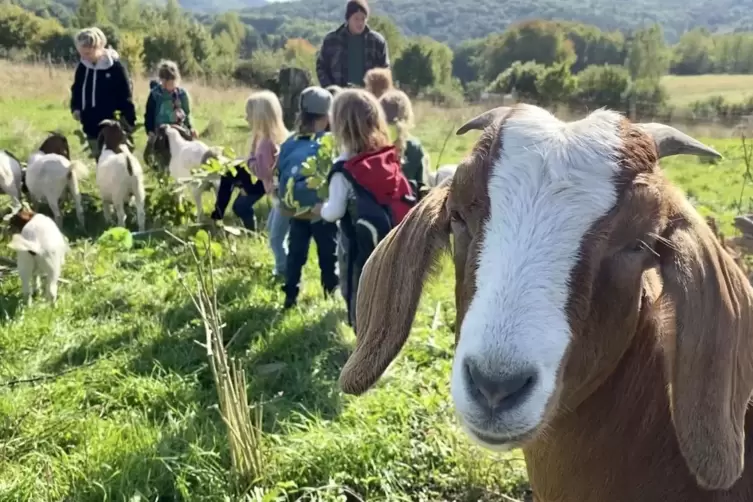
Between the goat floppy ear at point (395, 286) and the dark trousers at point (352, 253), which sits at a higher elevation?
the goat floppy ear at point (395, 286)

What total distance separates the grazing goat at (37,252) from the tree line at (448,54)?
874 centimetres

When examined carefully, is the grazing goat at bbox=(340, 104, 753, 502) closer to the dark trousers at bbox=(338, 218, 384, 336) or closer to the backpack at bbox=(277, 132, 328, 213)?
the dark trousers at bbox=(338, 218, 384, 336)

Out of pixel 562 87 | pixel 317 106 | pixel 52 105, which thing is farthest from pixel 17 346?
pixel 562 87

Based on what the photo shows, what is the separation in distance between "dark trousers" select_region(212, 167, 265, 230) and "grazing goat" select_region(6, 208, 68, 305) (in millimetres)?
1302

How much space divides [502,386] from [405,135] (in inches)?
139

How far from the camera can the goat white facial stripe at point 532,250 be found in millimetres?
1434

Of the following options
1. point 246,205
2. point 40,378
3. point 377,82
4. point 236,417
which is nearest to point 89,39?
point 246,205

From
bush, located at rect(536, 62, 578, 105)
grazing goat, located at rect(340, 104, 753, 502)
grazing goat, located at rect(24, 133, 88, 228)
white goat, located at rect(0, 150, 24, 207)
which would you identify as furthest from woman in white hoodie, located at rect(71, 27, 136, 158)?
bush, located at rect(536, 62, 578, 105)

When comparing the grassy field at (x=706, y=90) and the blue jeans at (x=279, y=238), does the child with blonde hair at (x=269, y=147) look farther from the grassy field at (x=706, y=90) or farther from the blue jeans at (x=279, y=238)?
the grassy field at (x=706, y=90)

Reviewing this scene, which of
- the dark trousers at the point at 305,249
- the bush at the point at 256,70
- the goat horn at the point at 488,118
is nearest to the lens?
the goat horn at the point at 488,118

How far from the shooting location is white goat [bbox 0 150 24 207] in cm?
689

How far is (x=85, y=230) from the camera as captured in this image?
7.04m

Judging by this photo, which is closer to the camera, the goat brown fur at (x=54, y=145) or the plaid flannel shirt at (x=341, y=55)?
the plaid flannel shirt at (x=341, y=55)

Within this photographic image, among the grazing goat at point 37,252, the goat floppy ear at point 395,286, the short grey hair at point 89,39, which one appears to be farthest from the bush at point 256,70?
the goat floppy ear at point 395,286
